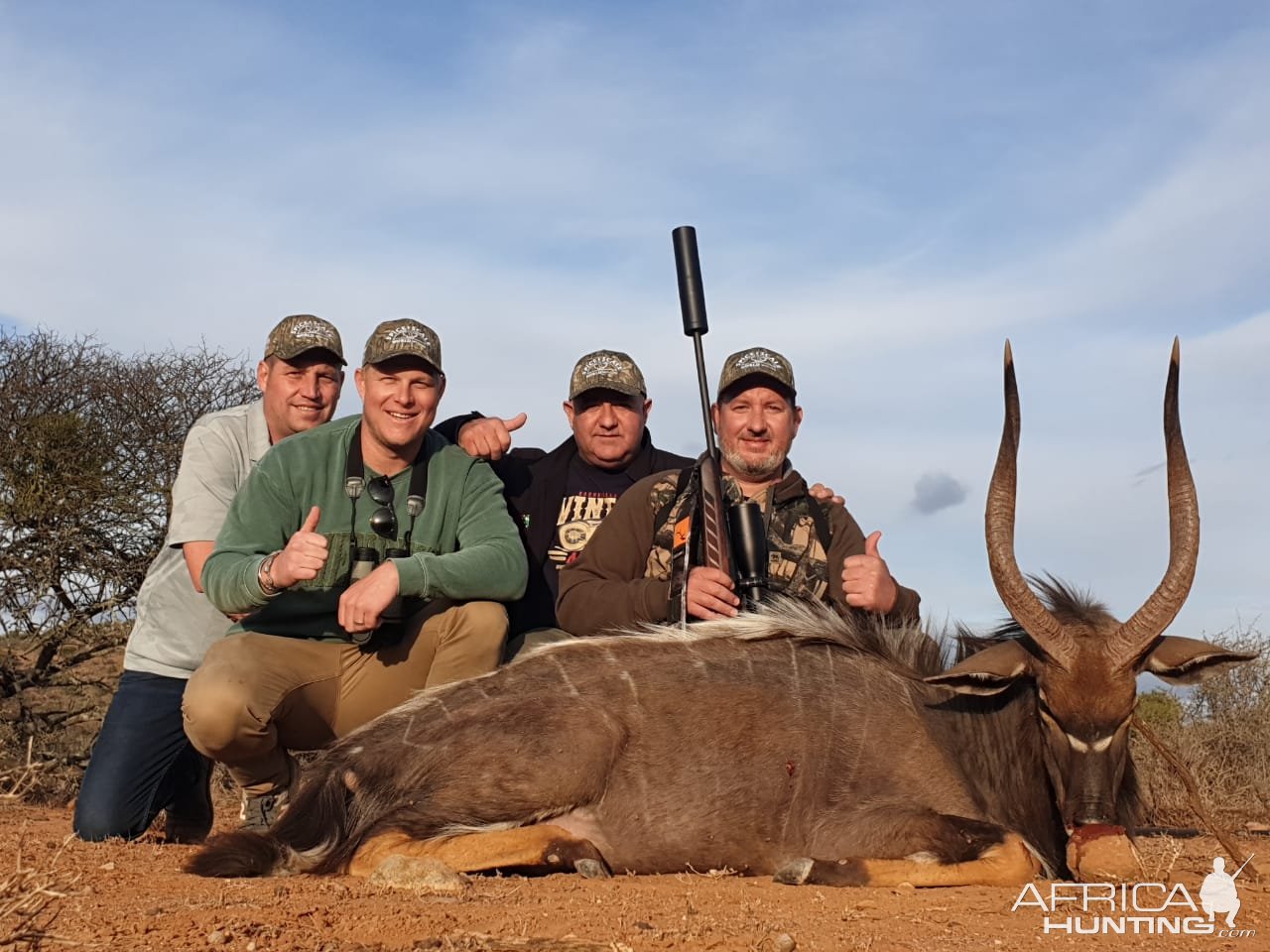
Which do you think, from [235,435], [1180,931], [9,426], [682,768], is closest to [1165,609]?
[1180,931]

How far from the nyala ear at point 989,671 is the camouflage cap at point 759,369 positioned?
1.96 meters

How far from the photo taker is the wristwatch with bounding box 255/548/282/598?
5047mm

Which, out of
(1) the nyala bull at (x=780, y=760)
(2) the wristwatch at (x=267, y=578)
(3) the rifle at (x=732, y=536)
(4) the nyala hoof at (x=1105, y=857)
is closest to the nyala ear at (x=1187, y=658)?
(1) the nyala bull at (x=780, y=760)

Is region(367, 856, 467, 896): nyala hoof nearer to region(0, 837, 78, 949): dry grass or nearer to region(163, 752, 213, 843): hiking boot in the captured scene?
region(0, 837, 78, 949): dry grass

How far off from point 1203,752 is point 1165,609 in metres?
5.04

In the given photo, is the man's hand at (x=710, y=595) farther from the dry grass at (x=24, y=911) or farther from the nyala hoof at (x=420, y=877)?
the dry grass at (x=24, y=911)

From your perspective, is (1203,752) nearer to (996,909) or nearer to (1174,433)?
(1174,433)

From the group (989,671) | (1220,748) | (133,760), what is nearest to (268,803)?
(133,760)

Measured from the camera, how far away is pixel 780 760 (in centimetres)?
495

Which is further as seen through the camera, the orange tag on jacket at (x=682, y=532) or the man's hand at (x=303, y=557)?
the orange tag on jacket at (x=682, y=532)

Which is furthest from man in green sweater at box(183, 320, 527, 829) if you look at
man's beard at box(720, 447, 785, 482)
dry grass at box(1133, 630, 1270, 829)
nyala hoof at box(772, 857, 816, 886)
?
dry grass at box(1133, 630, 1270, 829)

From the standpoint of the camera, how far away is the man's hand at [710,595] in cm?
557

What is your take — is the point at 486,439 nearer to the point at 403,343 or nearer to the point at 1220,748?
the point at 403,343

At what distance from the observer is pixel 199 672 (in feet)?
17.5
